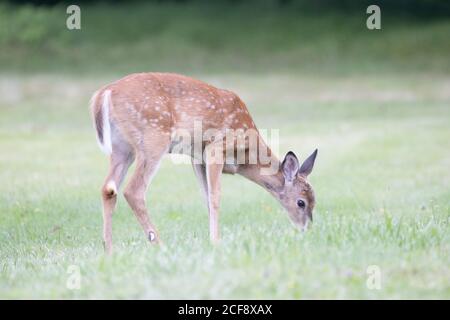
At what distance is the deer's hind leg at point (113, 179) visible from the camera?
340 inches

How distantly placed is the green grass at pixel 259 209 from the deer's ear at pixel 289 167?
490mm

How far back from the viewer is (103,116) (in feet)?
28.9

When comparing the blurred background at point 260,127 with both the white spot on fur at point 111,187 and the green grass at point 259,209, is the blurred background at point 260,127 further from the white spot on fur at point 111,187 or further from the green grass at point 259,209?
the white spot on fur at point 111,187

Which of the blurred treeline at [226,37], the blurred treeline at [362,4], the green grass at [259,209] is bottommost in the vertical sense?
the green grass at [259,209]

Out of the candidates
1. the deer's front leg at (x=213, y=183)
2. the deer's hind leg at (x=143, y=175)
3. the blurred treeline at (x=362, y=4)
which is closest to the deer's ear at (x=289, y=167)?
the deer's front leg at (x=213, y=183)

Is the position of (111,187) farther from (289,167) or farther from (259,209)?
(259,209)

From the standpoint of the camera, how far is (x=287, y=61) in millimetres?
29859

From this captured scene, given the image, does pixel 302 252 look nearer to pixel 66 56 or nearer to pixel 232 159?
pixel 232 159

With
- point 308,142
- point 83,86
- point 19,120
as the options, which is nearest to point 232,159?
point 308,142

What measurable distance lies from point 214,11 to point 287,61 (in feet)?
17.3

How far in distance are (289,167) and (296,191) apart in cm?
25

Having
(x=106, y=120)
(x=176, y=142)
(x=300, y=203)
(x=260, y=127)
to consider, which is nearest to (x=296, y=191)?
(x=300, y=203)

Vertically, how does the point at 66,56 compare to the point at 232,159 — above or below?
above

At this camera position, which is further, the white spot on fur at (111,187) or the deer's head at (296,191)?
the deer's head at (296,191)
